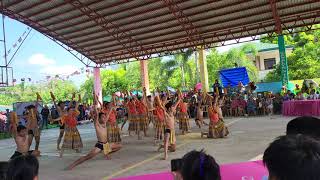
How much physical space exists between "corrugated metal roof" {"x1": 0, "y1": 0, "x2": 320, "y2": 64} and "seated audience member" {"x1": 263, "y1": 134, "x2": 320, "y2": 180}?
1736 centimetres

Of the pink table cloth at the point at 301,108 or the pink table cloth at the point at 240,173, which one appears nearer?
the pink table cloth at the point at 240,173

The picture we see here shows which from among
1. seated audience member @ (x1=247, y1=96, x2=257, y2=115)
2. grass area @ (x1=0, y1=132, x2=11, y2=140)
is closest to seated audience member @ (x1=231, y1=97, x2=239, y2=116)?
seated audience member @ (x1=247, y1=96, x2=257, y2=115)

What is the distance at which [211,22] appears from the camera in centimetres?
2059

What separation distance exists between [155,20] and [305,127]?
19.2 meters

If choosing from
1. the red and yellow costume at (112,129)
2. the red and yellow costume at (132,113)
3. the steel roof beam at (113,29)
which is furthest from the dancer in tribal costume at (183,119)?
the steel roof beam at (113,29)

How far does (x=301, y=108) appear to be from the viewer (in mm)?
15891

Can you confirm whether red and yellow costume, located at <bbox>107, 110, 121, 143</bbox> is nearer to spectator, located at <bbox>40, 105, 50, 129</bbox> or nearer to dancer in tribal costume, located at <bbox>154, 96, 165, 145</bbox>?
dancer in tribal costume, located at <bbox>154, 96, 165, 145</bbox>

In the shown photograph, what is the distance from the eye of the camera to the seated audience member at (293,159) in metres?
1.36

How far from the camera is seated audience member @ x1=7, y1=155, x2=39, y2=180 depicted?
242 cm

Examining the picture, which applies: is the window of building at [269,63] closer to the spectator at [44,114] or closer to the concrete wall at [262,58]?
the concrete wall at [262,58]

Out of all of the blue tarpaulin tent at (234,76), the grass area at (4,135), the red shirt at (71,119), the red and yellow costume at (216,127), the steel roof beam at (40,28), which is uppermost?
the steel roof beam at (40,28)

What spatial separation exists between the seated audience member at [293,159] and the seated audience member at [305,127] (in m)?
0.59

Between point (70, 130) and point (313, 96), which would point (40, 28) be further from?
point (313, 96)

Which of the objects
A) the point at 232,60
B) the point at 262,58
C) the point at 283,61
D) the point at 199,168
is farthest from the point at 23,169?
the point at 262,58
